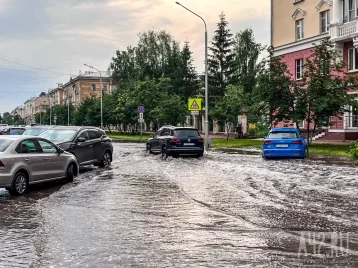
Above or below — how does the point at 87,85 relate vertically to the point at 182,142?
above

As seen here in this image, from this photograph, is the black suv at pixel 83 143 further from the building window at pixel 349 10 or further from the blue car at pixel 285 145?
the building window at pixel 349 10

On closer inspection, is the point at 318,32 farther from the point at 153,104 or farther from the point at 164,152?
the point at 153,104

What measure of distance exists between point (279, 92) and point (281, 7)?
1678 centimetres

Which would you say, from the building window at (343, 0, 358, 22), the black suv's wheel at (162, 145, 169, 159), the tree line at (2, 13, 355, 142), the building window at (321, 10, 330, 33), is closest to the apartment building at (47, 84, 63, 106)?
the tree line at (2, 13, 355, 142)

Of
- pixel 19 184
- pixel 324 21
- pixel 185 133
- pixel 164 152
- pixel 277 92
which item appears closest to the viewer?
pixel 19 184

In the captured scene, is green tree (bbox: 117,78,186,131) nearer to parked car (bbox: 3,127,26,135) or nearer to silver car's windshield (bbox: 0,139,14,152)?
parked car (bbox: 3,127,26,135)

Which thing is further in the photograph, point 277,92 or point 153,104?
point 153,104

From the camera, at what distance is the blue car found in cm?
2284

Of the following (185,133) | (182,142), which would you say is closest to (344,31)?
(185,133)

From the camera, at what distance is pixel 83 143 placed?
18188mm

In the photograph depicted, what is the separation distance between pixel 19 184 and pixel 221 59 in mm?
57480

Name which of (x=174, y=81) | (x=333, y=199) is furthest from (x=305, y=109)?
(x=174, y=81)

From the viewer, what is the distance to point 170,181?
14656 mm

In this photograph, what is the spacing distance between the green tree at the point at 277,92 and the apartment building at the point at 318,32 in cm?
336
